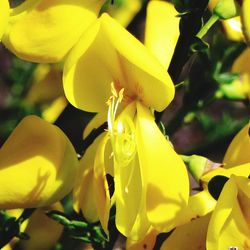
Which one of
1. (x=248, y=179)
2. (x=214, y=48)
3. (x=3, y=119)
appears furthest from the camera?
(x=3, y=119)

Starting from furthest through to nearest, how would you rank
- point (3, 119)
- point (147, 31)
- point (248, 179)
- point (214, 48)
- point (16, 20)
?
point (3, 119) → point (214, 48) → point (147, 31) → point (16, 20) → point (248, 179)

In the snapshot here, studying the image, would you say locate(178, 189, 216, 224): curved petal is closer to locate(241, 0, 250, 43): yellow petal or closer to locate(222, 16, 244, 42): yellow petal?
locate(241, 0, 250, 43): yellow petal

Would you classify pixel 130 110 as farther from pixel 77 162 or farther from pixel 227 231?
pixel 227 231

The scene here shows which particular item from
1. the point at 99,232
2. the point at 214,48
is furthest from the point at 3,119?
the point at 99,232

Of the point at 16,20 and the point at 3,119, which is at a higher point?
the point at 16,20

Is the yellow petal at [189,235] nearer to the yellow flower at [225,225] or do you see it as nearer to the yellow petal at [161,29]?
the yellow flower at [225,225]

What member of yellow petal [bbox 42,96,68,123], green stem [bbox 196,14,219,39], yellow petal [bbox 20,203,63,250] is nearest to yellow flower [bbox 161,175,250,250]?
green stem [bbox 196,14,219,39]

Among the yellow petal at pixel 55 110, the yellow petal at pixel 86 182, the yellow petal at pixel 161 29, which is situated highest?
the yellow petal at pixel 161 29

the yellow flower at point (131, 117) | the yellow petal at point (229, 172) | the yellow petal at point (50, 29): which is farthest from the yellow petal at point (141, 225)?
the yellow petal at point (50, 29)
